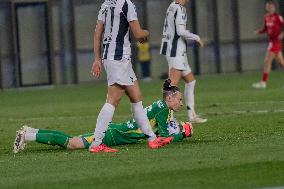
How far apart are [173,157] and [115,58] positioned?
5.76 feet

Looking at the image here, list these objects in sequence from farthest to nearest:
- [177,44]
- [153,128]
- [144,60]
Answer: [144,60] → [177,44] → [153,128]

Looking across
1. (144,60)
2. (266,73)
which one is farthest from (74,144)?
(144,60)

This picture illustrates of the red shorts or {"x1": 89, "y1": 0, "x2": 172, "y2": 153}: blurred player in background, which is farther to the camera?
the red shorts

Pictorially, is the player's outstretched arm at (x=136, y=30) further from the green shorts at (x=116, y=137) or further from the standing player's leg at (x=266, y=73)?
the standing player's leg at (x=266, y=73)

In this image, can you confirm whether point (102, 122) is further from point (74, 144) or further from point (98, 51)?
point (98, 51)

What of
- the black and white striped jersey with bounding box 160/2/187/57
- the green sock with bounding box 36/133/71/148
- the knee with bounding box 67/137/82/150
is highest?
the black and white striped jersey with bounding box 160/2/187/57

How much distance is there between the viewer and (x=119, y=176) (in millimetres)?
11070

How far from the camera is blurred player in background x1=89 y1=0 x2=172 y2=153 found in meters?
13.7

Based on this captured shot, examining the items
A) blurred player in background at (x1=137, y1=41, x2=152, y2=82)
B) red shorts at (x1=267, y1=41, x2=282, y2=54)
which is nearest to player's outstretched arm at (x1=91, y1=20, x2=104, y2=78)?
red shorts at (x1=267, y1=41, x2=282, y2=54)

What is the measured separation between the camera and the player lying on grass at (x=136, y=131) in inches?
552

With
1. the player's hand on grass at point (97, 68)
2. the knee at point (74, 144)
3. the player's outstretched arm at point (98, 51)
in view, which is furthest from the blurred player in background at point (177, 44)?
the player's hand on grass at point (97, 68)

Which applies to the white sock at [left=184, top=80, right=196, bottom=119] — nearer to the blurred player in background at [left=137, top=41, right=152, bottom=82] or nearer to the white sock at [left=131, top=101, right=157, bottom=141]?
the white sock at [left=131, top=101, right=157, bottom=141]

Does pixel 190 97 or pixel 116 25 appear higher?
pixel 116 25

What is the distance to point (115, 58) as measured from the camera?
1375 cm
